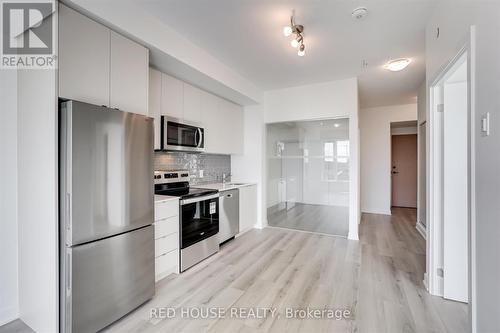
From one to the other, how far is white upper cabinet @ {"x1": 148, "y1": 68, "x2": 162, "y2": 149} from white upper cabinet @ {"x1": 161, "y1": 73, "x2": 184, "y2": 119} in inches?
2.5

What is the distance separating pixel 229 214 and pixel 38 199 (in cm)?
234

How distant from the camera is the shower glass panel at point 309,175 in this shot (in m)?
4.04

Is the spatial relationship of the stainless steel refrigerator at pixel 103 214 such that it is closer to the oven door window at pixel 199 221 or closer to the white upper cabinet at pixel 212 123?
the oven door window at pixel 199 221

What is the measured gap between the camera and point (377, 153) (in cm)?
572

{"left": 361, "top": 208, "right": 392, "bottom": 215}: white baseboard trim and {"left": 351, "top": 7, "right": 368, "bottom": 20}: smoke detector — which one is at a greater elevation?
{"left": 351, "top": 7, "right": 368, "bottom": 20}: smoke detector

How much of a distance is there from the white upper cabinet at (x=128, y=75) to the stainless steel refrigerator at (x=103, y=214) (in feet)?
0.82

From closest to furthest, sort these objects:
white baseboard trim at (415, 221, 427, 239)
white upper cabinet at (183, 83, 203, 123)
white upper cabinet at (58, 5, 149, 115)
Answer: white upper cabinet at (58, 5, 149, 115) → white upper cabinet at (183, 83, 203, 123) → white baseboard trim at (415, 221, 427, 239)

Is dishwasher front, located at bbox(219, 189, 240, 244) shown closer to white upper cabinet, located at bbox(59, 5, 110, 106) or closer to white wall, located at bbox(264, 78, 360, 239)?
white wall, located at bbox(264, 78, 360, 239)

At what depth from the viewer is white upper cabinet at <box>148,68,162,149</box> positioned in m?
2.70

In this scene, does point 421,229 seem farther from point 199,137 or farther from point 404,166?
point 199,137

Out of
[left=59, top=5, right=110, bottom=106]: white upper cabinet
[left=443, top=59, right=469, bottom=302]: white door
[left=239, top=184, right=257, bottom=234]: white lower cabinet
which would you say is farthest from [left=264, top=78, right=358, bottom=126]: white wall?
[left=59, top=5, right=110, bottom=106]: white upper cabinet

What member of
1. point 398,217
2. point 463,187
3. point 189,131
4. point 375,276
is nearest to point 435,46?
point 463,187

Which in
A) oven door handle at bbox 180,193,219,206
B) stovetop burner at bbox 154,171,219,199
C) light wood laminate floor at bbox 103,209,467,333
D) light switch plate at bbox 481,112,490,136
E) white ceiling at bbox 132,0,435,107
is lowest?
light wood laminate floor at bbox 103,209,467,333

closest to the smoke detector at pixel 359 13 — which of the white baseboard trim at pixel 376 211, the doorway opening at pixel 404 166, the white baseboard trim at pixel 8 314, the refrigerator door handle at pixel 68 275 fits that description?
the refrigerator door handle at pixel 68 275
